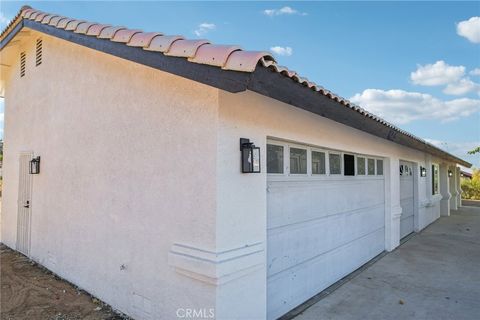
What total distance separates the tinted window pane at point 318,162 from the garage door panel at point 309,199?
21 cm

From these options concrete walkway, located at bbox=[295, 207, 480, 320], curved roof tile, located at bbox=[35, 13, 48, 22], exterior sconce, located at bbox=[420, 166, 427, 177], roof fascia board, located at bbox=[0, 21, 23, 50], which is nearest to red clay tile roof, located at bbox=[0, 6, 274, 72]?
curved roof tile, located at bbox=[35, 13, 48, 22]

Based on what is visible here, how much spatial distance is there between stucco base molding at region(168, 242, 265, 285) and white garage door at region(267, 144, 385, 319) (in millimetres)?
661

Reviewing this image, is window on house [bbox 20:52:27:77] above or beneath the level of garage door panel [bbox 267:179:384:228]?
above

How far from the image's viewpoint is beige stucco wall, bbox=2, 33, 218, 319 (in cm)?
380

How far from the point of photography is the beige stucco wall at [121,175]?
3801 mm

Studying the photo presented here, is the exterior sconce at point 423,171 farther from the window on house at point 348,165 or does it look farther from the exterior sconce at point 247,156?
the exterior sconce at point 247,156

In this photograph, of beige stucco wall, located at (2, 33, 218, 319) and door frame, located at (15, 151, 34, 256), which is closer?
beige stucco wall, located at (2, 33, 218, 319)

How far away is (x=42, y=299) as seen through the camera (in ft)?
17.6

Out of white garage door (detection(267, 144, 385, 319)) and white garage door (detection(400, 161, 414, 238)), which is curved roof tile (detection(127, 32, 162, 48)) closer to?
white garage door (detection(267, 144, 385, 319))

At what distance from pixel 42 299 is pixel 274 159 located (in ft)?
14.6

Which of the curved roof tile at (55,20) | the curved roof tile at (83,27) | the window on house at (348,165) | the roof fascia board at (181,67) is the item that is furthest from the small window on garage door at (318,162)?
the curved roof tile at (55,20)

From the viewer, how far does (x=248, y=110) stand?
4023 millimetres

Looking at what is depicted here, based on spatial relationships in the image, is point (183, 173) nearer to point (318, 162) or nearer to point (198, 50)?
point (198, 50)

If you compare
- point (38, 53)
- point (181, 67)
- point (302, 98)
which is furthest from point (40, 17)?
point (302, 98)
